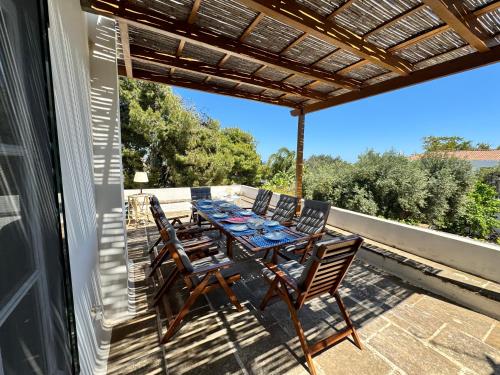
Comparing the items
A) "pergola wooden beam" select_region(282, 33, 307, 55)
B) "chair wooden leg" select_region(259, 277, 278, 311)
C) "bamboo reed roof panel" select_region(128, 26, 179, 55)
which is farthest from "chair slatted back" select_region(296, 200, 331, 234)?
"bamboo reed roof panel" select_region(128, 26, 179, 55)

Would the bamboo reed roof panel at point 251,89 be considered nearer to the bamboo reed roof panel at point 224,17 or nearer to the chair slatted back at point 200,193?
the bamboo reed roof panel at point 224,17

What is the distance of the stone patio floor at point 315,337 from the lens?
1.74 m

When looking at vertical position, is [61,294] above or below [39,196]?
below

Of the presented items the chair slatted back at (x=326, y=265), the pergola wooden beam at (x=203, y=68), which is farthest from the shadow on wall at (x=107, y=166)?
the chair slatted back at (x=326, y=265)

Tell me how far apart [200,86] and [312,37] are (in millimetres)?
2372

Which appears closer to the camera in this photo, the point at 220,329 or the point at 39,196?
the point at 39,196

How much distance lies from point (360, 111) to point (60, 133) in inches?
1393

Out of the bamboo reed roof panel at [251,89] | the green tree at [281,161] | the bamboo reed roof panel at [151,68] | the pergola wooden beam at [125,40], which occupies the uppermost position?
the bamboo reed roof panel at [151,68]

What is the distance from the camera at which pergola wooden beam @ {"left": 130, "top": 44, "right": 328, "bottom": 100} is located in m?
3.08

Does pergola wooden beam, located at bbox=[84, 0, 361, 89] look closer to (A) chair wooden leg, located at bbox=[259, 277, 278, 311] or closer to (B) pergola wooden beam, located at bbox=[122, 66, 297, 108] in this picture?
(B) pergola wooden beam, located at bbox=[122, 66, 297, 108]

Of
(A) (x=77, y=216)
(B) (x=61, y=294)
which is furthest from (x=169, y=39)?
(B) (x=61, y=294)

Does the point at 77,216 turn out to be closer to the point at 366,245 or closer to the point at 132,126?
the point at 366,245

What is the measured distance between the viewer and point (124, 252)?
2232mm

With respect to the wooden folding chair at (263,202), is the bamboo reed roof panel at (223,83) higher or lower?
higher
